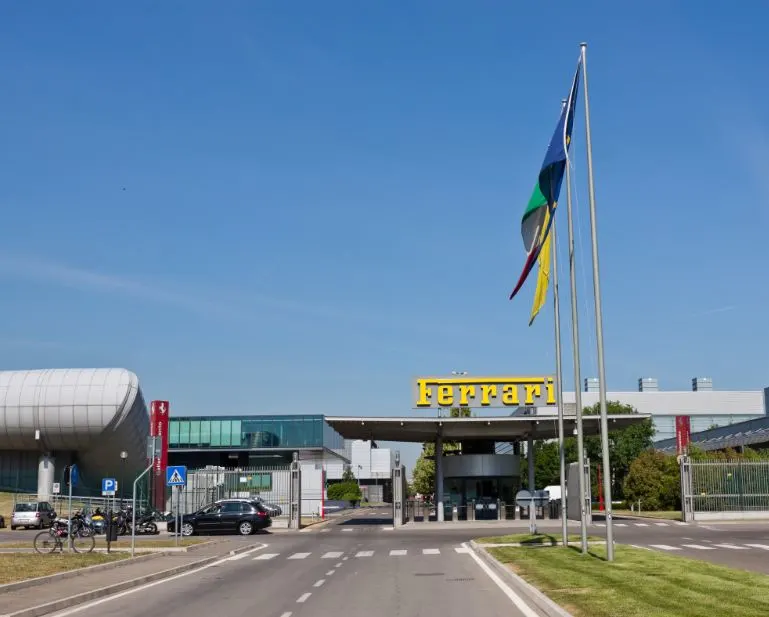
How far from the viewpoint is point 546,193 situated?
2539cm

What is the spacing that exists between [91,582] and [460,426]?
116ft

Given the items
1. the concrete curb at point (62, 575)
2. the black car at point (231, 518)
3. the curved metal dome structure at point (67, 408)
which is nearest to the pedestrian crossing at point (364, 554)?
the concrete curb at point (62, 575)

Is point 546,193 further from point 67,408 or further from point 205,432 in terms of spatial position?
point 205,432

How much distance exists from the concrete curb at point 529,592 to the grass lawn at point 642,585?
0.18 m

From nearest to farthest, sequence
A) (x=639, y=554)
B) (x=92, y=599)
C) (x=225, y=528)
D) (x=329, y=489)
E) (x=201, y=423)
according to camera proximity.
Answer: (x=92, y=599) → (x=639, y=554) → (x=225, y=528) → (x=201, y=423) → (x=329, y=489)

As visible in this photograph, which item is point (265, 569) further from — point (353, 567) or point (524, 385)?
point (524, 385)

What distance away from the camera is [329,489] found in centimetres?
12750

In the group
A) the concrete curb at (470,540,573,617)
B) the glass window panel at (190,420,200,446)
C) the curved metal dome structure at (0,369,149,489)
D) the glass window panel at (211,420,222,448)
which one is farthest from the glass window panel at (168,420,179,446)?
the concrete curb at (470,540,573,617)

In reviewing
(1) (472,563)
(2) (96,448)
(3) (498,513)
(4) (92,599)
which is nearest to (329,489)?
(2) (96,448)

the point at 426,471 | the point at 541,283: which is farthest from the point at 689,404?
the point at 541,283

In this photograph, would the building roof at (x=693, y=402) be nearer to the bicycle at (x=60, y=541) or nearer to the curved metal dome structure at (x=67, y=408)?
the curved metal dome structure at (x=67, y=408)

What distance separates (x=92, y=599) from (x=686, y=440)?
70.3 m

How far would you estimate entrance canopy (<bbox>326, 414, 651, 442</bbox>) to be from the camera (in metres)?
51.8

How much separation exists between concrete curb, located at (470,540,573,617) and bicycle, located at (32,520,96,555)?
1315cm
